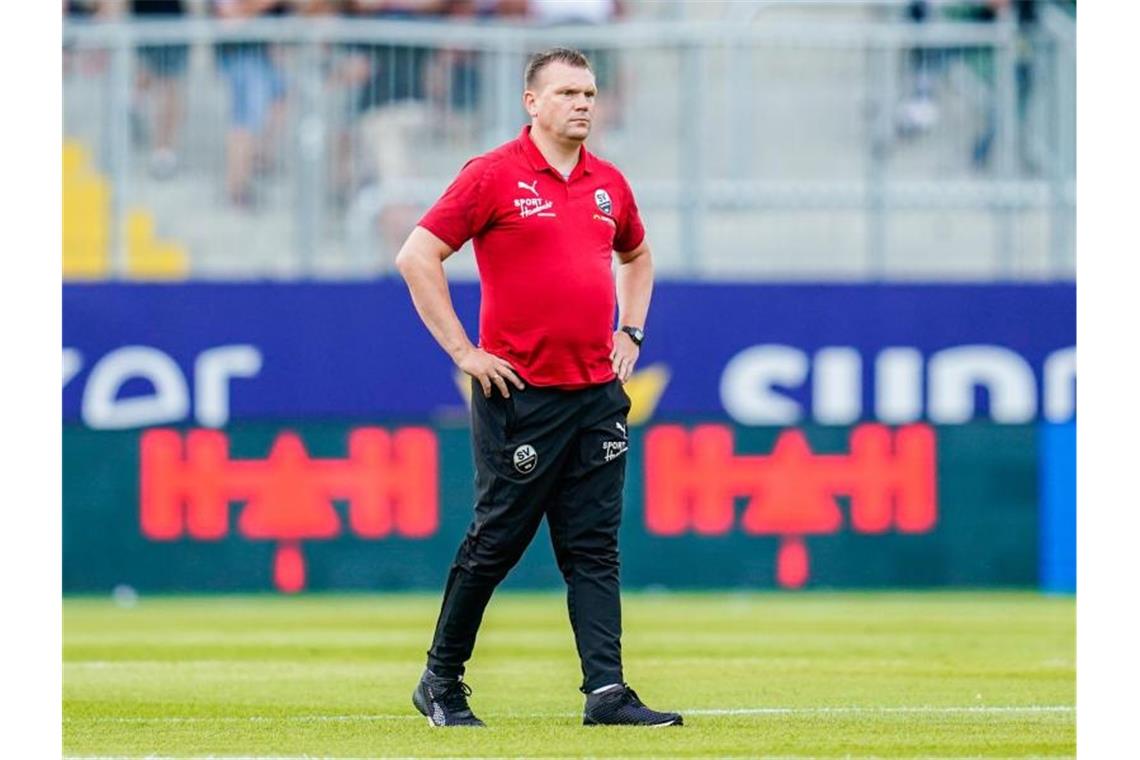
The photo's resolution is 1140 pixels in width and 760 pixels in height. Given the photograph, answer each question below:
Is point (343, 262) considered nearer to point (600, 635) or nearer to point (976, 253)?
point (976, 253)

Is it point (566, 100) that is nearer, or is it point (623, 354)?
point (566, 100)

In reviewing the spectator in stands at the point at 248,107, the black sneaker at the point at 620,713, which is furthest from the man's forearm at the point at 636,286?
the spectator in stands at the point at 248,107

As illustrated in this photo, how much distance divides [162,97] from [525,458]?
9.89 meters

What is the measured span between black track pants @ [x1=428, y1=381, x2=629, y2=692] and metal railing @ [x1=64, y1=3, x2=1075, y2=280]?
9211 mm

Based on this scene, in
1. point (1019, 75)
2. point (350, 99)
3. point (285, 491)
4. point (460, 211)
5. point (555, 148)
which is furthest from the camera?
point (1019, 75)

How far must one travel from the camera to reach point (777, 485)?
659 inches

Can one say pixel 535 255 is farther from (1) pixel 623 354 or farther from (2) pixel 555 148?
(1) pixel 623 354

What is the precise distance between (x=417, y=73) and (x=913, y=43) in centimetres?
361

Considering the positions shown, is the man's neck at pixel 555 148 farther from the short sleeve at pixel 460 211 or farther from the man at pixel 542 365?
the short sleeve at pixel 460 211

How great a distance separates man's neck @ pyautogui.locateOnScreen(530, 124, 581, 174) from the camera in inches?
311

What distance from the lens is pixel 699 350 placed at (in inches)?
680

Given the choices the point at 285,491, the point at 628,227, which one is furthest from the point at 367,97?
the point at 628,227

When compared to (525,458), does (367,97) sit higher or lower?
higher
